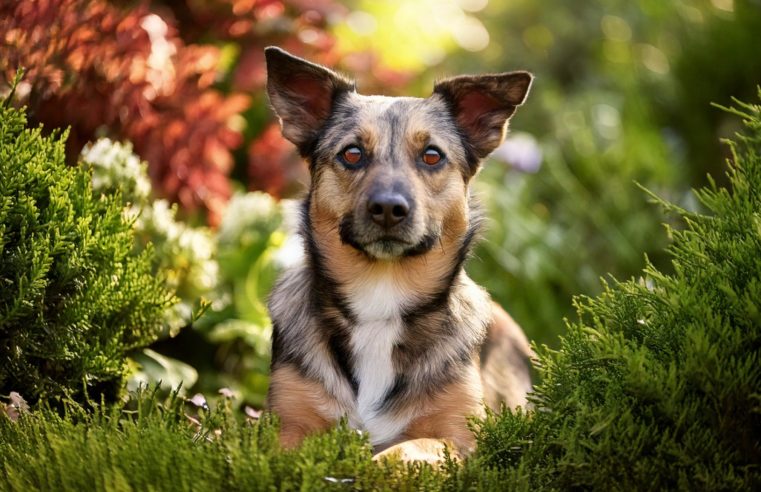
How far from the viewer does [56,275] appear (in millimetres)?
3643

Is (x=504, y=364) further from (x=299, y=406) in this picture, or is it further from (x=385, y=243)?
(x=299, y=406)

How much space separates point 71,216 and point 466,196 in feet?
6.11

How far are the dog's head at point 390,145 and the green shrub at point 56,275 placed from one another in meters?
0.99

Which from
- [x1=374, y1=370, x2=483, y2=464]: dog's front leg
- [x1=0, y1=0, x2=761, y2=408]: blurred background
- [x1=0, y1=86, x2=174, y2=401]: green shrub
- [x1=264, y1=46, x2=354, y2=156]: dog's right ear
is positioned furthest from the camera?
[x1=0, y1=0, x2=761, y2=408]: blurred background

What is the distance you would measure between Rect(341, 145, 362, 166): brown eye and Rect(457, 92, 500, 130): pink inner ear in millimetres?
627

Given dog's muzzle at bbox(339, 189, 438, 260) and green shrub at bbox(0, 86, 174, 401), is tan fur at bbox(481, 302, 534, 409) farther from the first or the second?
green shrub at bbox(0, 86, 174, 401)

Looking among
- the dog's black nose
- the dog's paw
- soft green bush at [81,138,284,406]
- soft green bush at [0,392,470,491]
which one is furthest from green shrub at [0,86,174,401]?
the dog's paw

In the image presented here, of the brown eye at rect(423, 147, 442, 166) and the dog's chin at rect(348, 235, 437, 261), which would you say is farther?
the brown eye at rect(423, 147, 442, 166)

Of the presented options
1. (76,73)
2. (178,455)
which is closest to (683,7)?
(76,73)

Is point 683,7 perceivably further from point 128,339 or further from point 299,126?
point 128,339

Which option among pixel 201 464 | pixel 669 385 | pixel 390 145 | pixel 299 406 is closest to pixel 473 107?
pixel 390 145

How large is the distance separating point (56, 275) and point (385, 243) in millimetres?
1383

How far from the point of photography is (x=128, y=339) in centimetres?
402

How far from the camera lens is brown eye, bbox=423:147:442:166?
4.31 metres
